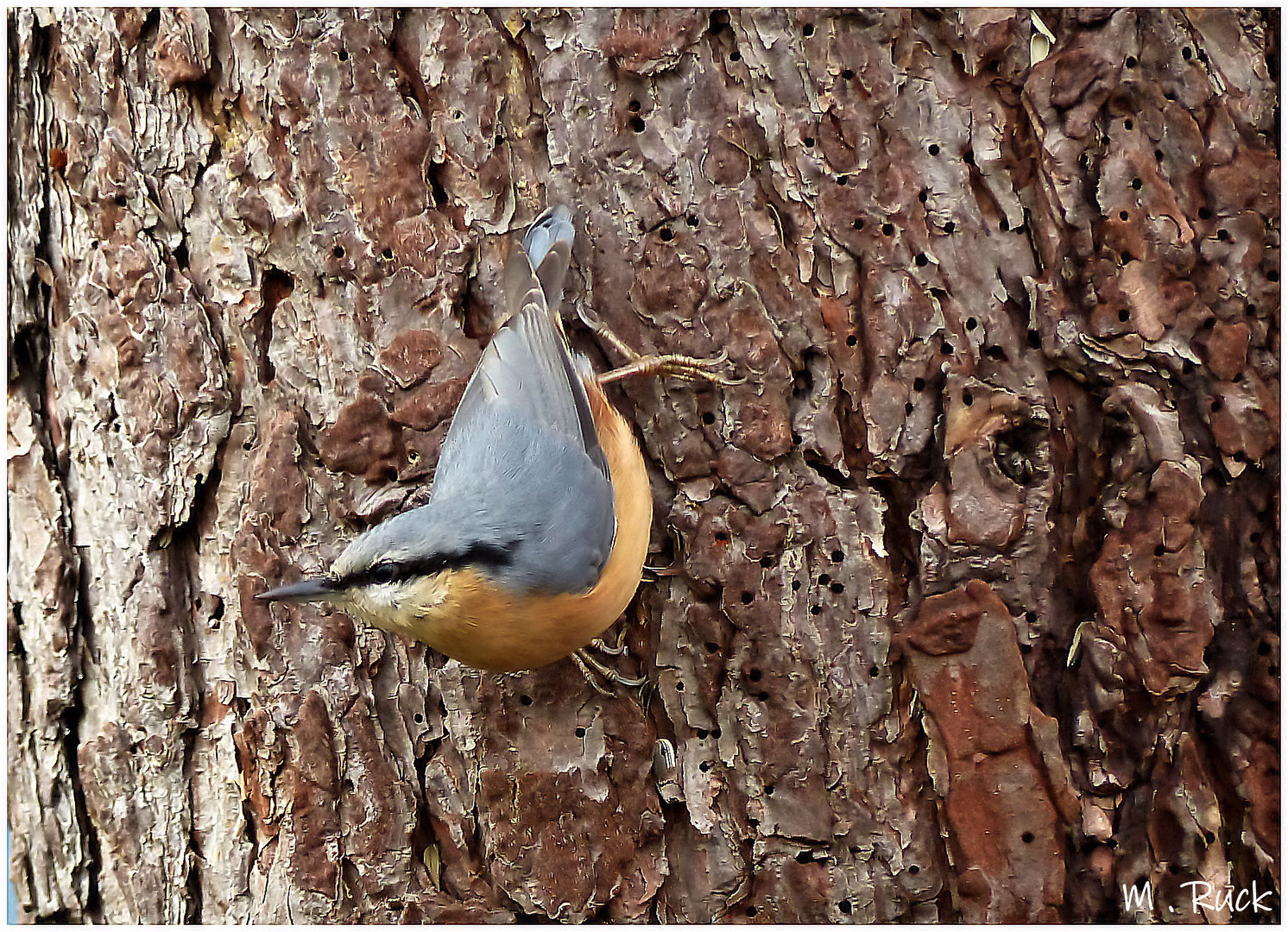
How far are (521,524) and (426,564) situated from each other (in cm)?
18

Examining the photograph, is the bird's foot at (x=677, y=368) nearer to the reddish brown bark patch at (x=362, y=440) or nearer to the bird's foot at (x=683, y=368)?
the bird's foot at (x=683, y=368)

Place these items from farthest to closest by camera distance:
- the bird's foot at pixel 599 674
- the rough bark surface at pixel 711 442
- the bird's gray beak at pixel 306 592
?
the bird's foot at pixel 599 674, the rough bark surface at pixel 711 442, the bird's gray beak at pixel 306 592

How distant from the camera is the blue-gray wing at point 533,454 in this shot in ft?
5.14

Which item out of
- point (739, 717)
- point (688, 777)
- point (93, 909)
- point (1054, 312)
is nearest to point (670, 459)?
point (739, 717)

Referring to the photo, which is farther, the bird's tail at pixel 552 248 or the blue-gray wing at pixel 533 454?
the bird's tail at pixel 552 248

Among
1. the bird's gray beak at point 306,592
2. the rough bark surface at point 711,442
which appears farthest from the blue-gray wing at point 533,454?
the bird's gray beak at point 306,592

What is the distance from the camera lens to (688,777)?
1812 millimetres

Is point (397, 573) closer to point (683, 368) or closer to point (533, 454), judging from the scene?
point (533, 454)

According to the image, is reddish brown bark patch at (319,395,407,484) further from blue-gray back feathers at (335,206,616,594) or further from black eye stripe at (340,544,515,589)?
black eye stripe at (340,544,515,589)

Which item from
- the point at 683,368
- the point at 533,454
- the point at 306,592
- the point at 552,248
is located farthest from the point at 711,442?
the point at 306,592

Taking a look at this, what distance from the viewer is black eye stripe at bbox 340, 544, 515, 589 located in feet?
4.95

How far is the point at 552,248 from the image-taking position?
1.73m

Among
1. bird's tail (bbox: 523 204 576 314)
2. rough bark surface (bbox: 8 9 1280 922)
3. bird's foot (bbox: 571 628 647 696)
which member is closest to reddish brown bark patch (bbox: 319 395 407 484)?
rough bark surface (bbox: 8 9 1280 922)

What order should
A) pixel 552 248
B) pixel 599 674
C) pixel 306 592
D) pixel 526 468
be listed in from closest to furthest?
1. pixel 306 592
2. pixel 526 468
3. pixel 552 248
4. pixel 599 674
